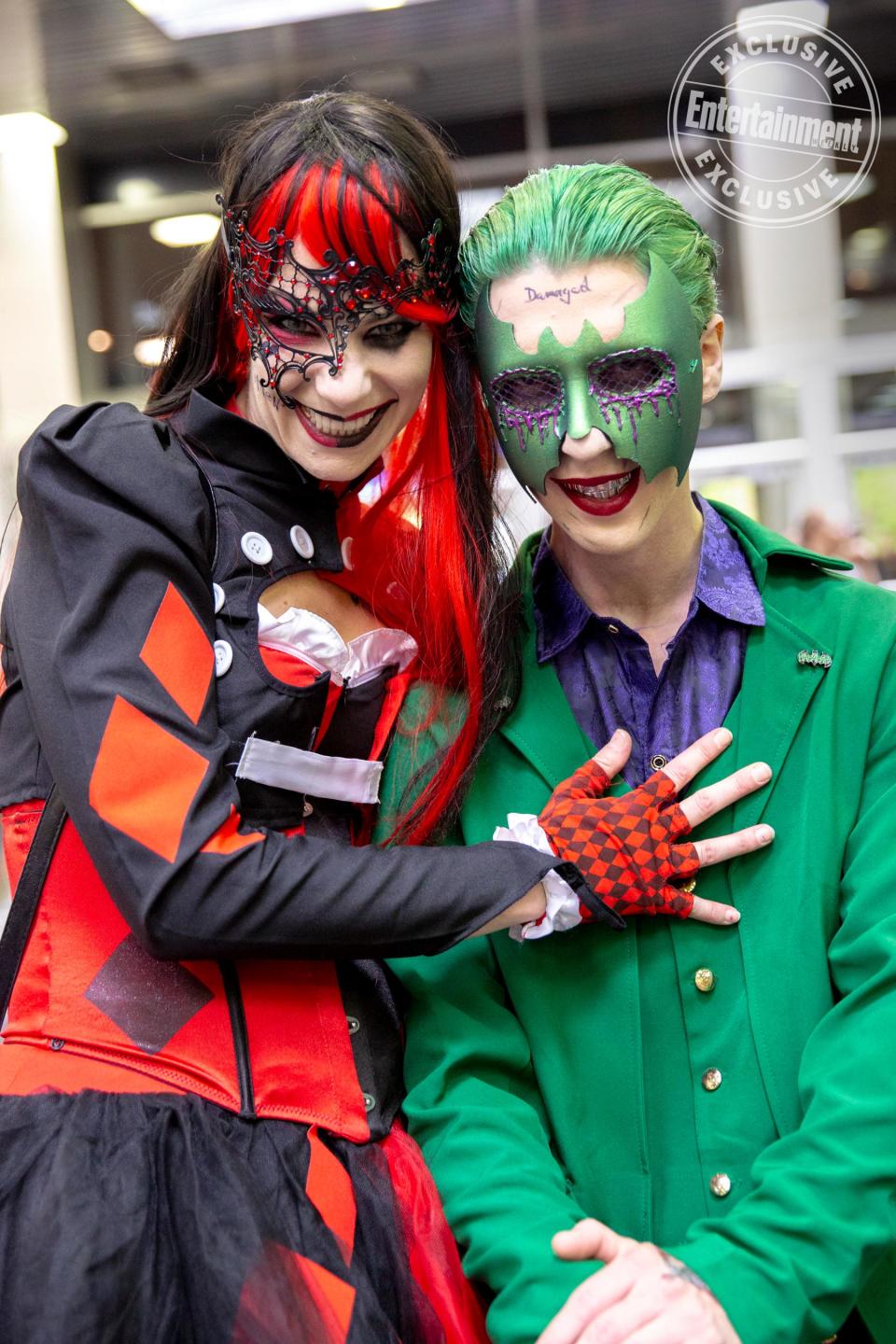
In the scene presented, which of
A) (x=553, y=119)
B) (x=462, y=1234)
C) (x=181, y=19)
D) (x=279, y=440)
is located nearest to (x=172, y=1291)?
(x=462, y=1234)

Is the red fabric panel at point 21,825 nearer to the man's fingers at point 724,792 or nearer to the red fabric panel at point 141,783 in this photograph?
the red fabric panel at point 141,783

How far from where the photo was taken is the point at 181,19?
435 cm

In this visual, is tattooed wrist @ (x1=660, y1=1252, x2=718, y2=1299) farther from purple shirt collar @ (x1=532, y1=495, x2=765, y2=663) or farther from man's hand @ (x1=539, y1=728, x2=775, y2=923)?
purple shirt collar @ (x1=532, y1=495, x2=765, y2=663)

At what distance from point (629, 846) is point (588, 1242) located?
0.42 m

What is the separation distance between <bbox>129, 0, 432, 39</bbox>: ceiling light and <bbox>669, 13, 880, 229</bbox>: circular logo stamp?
0.97 metres

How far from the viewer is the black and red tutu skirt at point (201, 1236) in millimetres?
1221

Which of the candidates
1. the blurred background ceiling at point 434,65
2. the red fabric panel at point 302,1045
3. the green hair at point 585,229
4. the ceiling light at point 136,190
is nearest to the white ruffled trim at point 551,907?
the red fabric panel at point 302,1045

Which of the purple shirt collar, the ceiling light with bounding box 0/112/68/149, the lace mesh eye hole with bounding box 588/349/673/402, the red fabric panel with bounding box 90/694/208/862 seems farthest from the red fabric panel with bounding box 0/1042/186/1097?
the ceiling light with bounding box 0/112/68/149

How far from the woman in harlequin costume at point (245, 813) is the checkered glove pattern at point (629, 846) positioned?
1 centimetres

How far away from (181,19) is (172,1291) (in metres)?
4.18

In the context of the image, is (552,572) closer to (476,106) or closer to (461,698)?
(461,698)

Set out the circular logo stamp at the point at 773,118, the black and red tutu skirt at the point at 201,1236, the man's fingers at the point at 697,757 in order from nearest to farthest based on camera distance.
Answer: the black and red tutu skirt at the point at 201,1236, the man's fingers at the point at 697,757, the circular logo stamp at the point at 773,118

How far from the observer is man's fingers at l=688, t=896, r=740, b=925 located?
5.10 feet

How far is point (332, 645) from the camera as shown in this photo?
160 centimetres
